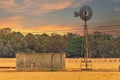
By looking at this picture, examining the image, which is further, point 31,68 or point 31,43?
point 31,43

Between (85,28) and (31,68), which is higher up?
(85,28)

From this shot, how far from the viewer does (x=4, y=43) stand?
15425 centimetres

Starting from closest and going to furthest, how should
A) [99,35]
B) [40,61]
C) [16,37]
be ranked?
[40,61] < [16,37] < [99,35]

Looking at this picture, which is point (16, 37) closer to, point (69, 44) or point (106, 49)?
point (69, 44)

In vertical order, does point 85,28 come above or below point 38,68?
above
